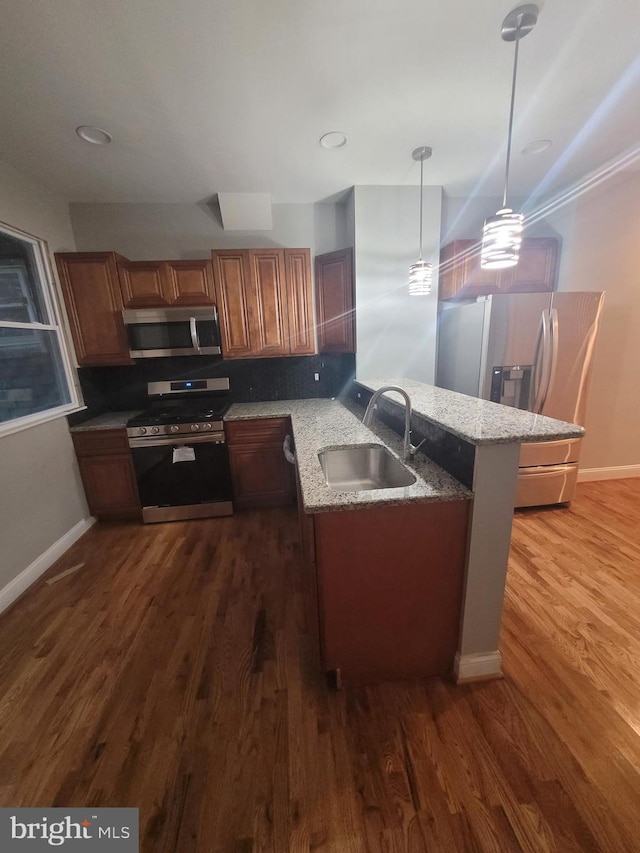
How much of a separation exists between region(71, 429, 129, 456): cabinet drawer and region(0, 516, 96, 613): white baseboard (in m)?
0.62

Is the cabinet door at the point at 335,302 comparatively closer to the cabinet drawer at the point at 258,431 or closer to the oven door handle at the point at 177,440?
the cabinet drawer at the point at 258,431

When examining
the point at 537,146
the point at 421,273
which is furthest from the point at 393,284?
the point at 537,146

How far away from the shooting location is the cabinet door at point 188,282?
2826mm

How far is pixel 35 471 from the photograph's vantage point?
2.35 metres

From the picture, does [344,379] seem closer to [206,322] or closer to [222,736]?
[206,322]

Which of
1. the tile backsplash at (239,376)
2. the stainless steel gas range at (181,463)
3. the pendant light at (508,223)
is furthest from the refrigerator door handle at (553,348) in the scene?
the stainless steel gas range at (181,463)

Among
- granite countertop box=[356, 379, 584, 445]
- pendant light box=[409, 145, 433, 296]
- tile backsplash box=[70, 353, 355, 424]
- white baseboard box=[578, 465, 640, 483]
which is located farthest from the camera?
white baseboard box=[578, 465, 640, 483]

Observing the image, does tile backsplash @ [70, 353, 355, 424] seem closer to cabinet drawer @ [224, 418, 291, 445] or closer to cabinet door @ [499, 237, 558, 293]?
cabinet drawer @ [224, 418, 291, 445]

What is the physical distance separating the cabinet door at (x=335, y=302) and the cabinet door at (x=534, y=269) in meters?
1.43

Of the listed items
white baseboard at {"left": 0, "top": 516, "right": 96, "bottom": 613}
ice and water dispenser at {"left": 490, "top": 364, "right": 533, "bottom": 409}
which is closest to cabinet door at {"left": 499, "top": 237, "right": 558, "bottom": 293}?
ice and water dispenser at {"left": 490, "top": 364, "right": 533, "bottom": 409}

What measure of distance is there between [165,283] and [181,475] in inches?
66.2

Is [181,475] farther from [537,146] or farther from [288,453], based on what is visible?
[537,146]

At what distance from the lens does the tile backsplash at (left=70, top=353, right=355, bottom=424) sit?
319 cm

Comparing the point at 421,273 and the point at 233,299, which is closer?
the point at 421,273
